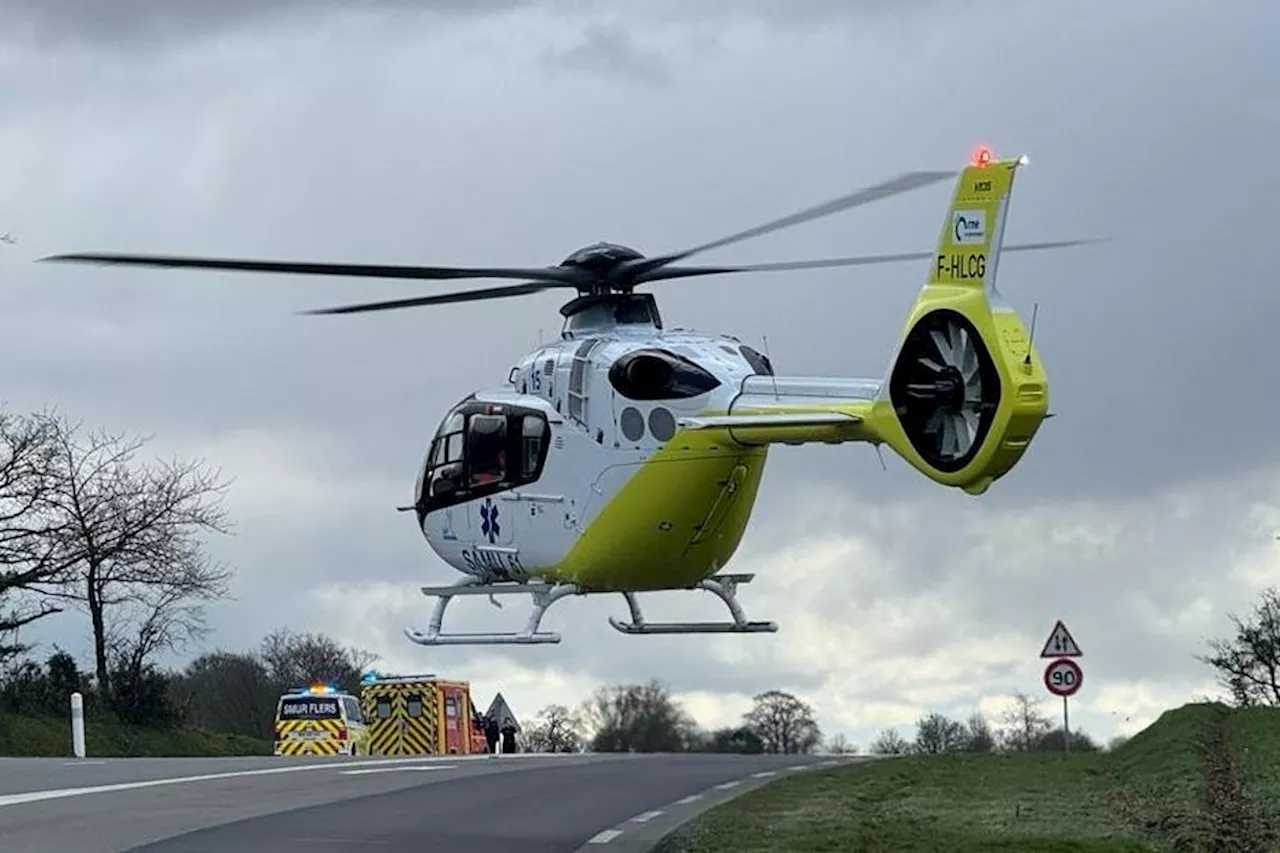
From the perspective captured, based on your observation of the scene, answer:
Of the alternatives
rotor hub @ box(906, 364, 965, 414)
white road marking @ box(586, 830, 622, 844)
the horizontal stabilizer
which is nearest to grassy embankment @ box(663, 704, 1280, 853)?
white road marking @ box(586, 830, 622, 844)

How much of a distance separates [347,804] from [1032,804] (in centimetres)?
660

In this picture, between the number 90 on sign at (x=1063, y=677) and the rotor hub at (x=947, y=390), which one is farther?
the number 90 on sign at (x=1063, y=677)

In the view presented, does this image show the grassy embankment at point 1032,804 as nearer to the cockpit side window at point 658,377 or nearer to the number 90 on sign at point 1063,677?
the number 90 on sign at point 1063,677

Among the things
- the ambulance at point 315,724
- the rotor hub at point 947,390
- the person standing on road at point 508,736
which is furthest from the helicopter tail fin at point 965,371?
the person standing on road at point 508,736

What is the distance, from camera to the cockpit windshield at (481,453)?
94.5 feet

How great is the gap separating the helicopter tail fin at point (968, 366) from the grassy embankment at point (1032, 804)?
10.9 ft

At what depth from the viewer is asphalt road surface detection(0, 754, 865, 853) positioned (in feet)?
55.8

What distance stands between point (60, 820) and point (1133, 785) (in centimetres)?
1132

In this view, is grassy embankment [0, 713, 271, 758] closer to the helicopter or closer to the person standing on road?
the person standing on road

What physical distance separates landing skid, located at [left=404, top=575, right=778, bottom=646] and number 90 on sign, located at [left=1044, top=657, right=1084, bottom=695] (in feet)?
19.2

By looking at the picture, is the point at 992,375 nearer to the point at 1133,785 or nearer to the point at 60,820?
the point at 1133,785

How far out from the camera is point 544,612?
2862 cm

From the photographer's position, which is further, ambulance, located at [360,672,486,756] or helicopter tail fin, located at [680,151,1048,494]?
ambulance, located at [360,672,486,756]

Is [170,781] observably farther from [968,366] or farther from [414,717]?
[414,717]
